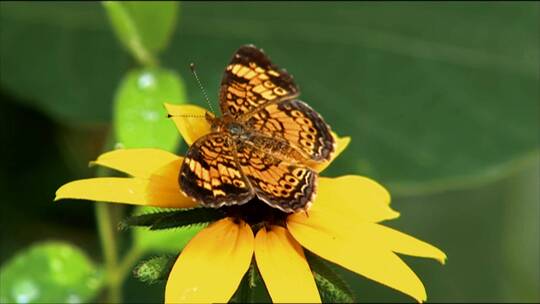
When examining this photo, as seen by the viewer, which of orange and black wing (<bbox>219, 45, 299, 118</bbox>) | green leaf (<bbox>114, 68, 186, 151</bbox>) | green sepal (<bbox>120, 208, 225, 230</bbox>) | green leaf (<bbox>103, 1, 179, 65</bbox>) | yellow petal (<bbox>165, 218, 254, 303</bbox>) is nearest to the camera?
yellow petal (<bbox>165, 218, 254, 303</bbox>)

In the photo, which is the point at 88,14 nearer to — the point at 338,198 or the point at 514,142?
the point at 514,142

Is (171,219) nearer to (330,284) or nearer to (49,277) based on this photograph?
(330,284)

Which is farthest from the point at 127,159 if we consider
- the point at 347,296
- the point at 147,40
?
the point at 147,40

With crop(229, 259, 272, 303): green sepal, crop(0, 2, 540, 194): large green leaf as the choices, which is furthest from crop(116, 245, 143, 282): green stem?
crop(0, 2, 540, 194): large green leaf

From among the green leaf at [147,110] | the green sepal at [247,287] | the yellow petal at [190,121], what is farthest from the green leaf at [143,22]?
the green sepal at [247,287]

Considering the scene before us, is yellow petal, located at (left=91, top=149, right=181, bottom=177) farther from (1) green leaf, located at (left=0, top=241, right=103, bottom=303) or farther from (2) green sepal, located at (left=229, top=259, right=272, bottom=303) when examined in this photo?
(1) green leaf, located at (left=0, top=241, right=103, bottom=303)

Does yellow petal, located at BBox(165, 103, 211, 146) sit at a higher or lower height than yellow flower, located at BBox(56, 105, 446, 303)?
higher
